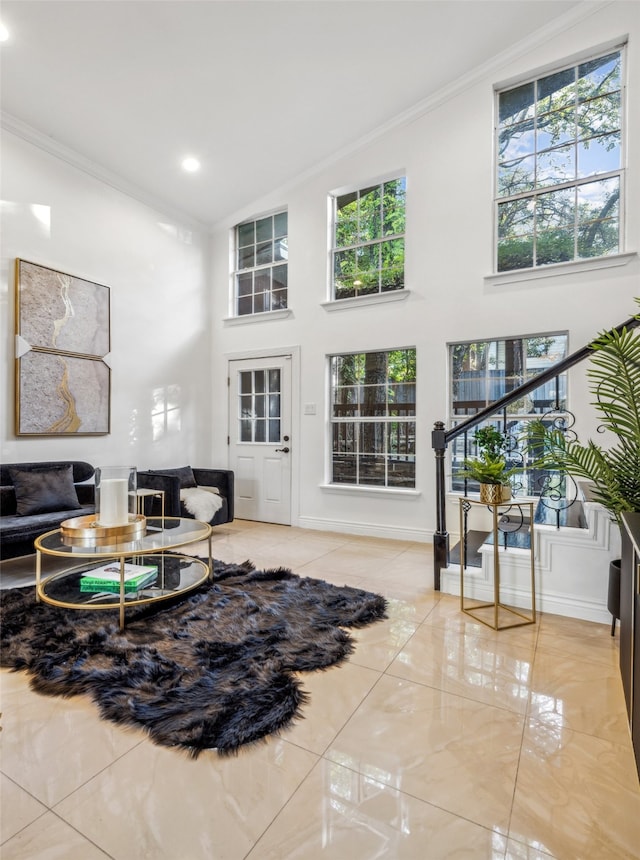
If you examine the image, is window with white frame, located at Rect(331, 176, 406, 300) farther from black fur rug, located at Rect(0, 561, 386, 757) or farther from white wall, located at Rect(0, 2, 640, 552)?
black fur rug, located at Rect(0, 561, 386, 757)

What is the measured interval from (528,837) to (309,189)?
537 centimetres

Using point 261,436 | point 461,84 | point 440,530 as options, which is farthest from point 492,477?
point 461,84

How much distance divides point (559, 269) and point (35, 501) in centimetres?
457

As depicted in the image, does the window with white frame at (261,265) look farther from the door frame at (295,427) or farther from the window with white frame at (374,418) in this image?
the window with white frame at (374,418)

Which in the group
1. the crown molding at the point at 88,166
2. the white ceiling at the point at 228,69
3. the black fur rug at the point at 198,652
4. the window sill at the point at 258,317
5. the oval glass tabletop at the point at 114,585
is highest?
the white ceiling at the point at 228,69

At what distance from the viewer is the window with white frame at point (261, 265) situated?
204 inches

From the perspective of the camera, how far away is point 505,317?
12.4 ft

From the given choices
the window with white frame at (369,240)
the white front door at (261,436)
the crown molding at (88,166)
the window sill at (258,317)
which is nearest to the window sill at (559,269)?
the window with white frame at (369,240)

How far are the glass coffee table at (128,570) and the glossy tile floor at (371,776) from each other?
53 centimetres

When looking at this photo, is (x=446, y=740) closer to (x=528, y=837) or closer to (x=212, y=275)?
(x=528, y=837)

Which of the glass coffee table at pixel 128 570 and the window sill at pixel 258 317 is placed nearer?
the glass coffee table at pixel 128 570

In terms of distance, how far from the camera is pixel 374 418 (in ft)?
14.7

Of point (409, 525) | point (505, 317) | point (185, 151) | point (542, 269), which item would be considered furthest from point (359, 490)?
point (185, 151)

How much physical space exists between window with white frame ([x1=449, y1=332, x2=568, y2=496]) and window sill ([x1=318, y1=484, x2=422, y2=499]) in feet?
1.44
